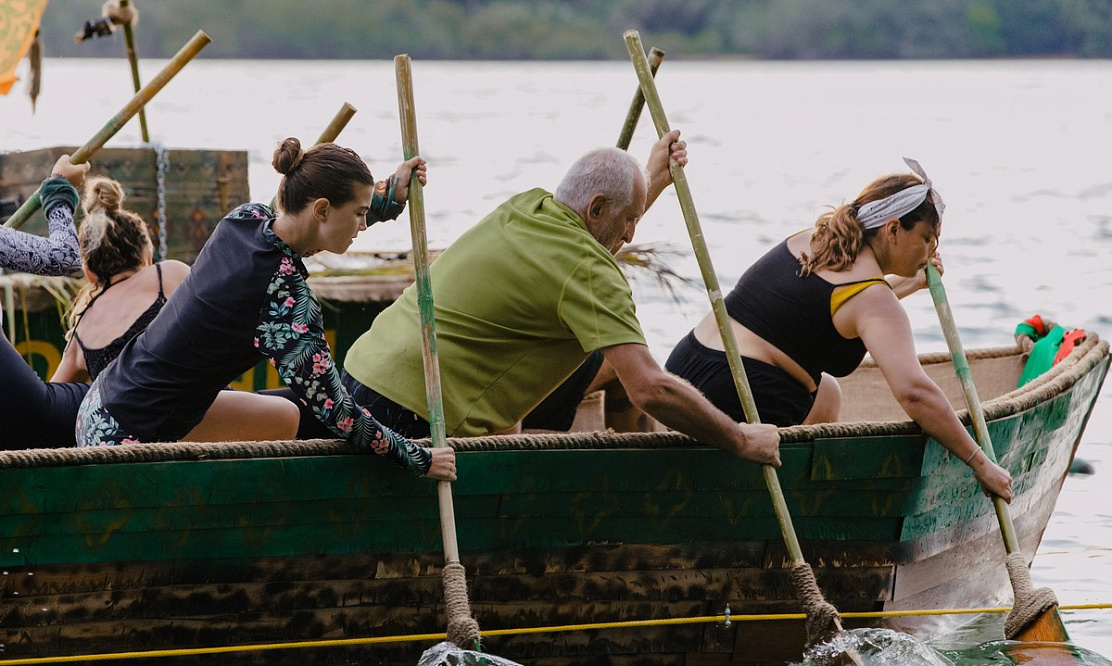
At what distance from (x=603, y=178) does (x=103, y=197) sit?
153cm

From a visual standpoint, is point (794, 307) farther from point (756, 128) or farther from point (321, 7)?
point (321, 7)

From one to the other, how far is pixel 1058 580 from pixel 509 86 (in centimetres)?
4082

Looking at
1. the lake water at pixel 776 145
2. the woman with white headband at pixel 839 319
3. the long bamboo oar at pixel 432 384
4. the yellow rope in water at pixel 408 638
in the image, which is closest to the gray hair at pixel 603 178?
the long bamboo oar at pixel 432 384

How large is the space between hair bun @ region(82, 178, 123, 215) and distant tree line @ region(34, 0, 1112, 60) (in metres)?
41.4

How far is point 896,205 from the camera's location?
389 cm

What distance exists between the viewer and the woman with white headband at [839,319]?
12.6 ft

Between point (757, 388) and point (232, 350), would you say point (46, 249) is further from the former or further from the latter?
point (757, 388)

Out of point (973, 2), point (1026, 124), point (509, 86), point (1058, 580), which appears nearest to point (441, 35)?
point (509, 86)

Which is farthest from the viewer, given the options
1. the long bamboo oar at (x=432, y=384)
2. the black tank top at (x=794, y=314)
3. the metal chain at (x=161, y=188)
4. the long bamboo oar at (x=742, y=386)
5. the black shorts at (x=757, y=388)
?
the metal chain at (x=161, y=188)

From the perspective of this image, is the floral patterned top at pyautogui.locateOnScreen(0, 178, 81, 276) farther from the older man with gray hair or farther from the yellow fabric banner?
the yellow fabric banner

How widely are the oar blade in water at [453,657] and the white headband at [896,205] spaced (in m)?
1.49

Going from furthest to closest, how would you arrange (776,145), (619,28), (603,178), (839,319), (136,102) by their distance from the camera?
(619,28)
(776,145)
(136,102)
(839,319)
(603,178)

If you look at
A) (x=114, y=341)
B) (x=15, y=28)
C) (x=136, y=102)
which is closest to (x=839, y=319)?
(x=114, y=341)

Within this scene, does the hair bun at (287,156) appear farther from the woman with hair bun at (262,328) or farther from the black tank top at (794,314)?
the black tank top at (794,314)
